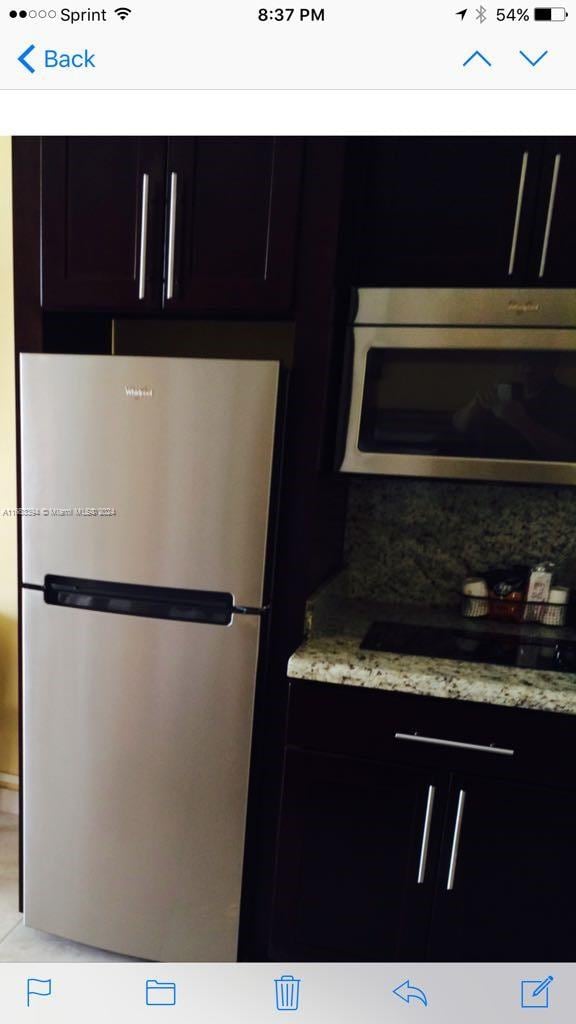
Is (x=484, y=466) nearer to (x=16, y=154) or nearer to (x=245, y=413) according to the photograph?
(x=245, y=413)

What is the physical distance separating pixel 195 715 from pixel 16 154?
1.23m

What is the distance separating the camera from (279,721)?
120cm

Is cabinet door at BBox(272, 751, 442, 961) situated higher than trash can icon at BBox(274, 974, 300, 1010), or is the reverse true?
trash can icon at BBox(274, 974, 300, 1010)

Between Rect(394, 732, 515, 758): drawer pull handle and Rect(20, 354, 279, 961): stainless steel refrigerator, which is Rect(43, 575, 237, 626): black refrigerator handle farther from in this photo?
Rect(394, 732, 515, 758): drawer pull handle

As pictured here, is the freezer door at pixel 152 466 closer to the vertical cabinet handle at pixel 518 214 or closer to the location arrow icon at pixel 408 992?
the vertical cabinet handle at pixel 518 214

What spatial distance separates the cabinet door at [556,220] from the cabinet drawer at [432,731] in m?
0.84

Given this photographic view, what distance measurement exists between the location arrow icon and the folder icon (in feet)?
0.56

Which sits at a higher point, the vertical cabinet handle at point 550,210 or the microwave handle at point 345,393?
the vertical cabinet handle at point 550,210

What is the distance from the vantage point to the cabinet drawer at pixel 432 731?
39.6 inches

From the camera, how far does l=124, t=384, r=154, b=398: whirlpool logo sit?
3.68 feet

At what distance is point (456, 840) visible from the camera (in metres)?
1.05

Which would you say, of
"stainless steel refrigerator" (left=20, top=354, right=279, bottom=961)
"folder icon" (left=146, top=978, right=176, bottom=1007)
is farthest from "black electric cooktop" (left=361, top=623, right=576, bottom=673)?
"folder icon" (left=146, top=978, right=176, bottom=1007)
